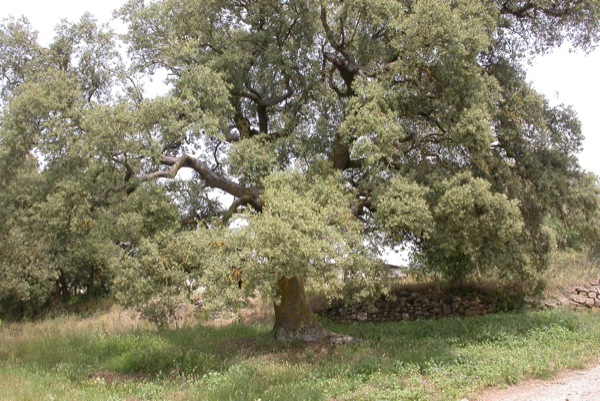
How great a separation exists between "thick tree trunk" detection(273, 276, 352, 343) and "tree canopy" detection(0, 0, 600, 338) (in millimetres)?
148

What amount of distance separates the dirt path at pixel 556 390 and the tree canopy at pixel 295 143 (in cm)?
345

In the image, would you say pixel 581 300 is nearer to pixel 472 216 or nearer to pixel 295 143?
pixel 472 216

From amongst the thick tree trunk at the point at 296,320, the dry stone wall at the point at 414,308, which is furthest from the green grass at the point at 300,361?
the dry stone wall at the point at 414,308

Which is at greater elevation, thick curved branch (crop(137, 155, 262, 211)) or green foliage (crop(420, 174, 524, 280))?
thick curved branch (crop(137, 155, 262, 211))

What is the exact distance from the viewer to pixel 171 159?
1357 centimetres

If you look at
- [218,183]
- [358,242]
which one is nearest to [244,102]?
[218,183]

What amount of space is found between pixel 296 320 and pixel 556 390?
22.8ft

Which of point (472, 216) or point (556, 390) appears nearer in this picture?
point (556, 390)

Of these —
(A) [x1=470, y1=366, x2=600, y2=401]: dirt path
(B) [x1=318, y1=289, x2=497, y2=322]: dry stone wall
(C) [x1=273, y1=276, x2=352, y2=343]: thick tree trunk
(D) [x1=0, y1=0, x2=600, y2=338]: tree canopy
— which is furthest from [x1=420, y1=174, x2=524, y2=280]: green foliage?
(B) [x1=318, y1=289, x2=497, y2=322]: dry stone wall

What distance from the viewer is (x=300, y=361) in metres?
11.8

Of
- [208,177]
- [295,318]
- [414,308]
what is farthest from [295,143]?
[414,308]

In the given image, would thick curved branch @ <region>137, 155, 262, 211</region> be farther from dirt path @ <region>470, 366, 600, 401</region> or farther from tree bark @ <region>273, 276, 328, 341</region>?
dirt path @ <region>470, 366, 600, 401</region>

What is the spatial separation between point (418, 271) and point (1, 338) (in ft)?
47.8

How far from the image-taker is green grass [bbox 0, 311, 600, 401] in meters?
9.39
